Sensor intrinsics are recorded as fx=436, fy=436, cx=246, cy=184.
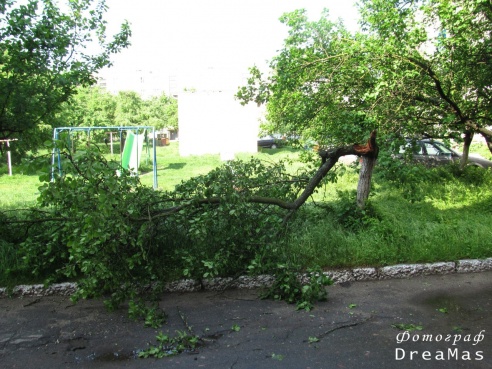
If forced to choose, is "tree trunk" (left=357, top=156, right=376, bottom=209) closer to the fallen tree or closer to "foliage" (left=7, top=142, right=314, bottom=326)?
the fallen tree

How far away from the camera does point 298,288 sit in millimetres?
4871

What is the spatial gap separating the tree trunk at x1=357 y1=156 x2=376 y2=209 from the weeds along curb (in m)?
1.68

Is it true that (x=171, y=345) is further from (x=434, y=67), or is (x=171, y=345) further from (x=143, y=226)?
(x=434, y=67)

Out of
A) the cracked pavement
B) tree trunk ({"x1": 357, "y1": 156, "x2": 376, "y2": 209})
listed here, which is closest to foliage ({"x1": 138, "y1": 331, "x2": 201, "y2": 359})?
the cracked pavement

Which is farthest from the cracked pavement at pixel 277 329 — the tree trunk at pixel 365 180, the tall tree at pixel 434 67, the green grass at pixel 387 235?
the tall tree at pixel 434 67

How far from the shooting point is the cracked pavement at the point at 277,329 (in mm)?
3672

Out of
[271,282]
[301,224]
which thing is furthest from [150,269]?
[301,224]

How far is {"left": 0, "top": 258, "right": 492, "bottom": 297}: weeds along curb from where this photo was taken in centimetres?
520

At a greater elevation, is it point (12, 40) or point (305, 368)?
point (12, 40)

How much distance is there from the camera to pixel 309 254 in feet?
18.7

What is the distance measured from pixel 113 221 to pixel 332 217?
3.67 meters

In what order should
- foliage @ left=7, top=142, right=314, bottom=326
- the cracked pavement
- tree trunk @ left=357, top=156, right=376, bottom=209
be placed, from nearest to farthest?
the cracked pavement, foliage @ left=7, top=142, right=314, bottom=326, tree trunk @ left=357, top=156, right=376, bottom=209

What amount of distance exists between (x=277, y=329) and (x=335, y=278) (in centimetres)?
153

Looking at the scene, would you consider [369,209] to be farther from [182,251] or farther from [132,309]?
[132,309]
